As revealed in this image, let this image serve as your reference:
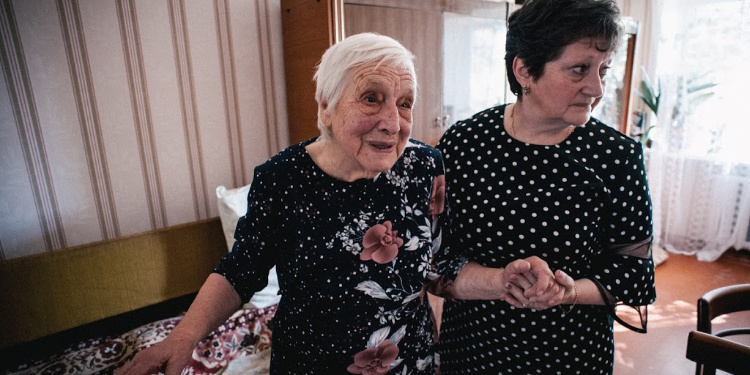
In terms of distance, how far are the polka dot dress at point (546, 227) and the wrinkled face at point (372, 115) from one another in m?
0.28

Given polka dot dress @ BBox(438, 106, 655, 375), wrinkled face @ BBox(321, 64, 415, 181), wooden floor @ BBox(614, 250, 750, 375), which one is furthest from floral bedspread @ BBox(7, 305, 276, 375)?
wooden floor @ BBox(614, 250, 750, 375)

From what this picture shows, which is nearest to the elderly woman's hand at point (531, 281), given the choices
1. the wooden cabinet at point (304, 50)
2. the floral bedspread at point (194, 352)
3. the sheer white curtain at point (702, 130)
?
the floral bedspread at point (194, 352)

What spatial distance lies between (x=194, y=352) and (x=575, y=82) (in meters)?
1.74

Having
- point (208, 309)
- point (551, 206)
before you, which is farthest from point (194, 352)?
point (551, 206)

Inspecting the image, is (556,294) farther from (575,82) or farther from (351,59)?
(351,59)

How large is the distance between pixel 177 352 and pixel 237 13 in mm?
1908

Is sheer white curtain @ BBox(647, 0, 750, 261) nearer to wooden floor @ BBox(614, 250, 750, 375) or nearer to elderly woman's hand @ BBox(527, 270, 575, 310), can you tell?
wooden floor @ BBox(614, 250, 750, 375)

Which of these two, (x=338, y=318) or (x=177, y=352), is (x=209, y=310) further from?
(x=338, y=318)

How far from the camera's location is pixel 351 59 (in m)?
0.78

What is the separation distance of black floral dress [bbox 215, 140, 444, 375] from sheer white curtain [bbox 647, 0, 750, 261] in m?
3.95

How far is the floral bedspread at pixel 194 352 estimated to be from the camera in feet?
5.04

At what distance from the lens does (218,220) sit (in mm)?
2123

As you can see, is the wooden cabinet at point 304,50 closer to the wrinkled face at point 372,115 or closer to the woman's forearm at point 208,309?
the wrinkled face at point 372,115

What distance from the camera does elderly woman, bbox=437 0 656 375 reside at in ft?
2.83
